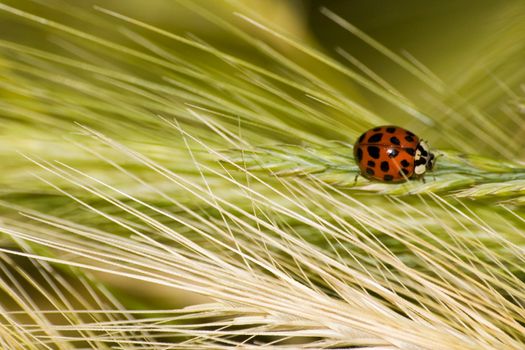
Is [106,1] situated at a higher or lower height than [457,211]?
higher

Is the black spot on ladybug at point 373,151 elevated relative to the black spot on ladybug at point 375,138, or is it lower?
lower

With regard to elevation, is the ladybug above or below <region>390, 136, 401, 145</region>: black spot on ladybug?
below

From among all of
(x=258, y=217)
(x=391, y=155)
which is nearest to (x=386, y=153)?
(x=391, y=155)

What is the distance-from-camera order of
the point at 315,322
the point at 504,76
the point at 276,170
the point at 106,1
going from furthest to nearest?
the point at 106,1 < the point at 504,76 < the point at 276,170 < the point at 315,322

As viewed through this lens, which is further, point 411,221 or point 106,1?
point 106,1

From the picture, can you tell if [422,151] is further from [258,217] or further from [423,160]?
[258,217]

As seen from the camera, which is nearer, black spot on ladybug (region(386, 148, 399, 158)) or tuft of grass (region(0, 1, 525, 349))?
tuft of grass (region(0, 1, 525, 349))

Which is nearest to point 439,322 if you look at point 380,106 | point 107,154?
point 107,154

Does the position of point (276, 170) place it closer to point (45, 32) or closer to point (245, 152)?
point (245, 152)
